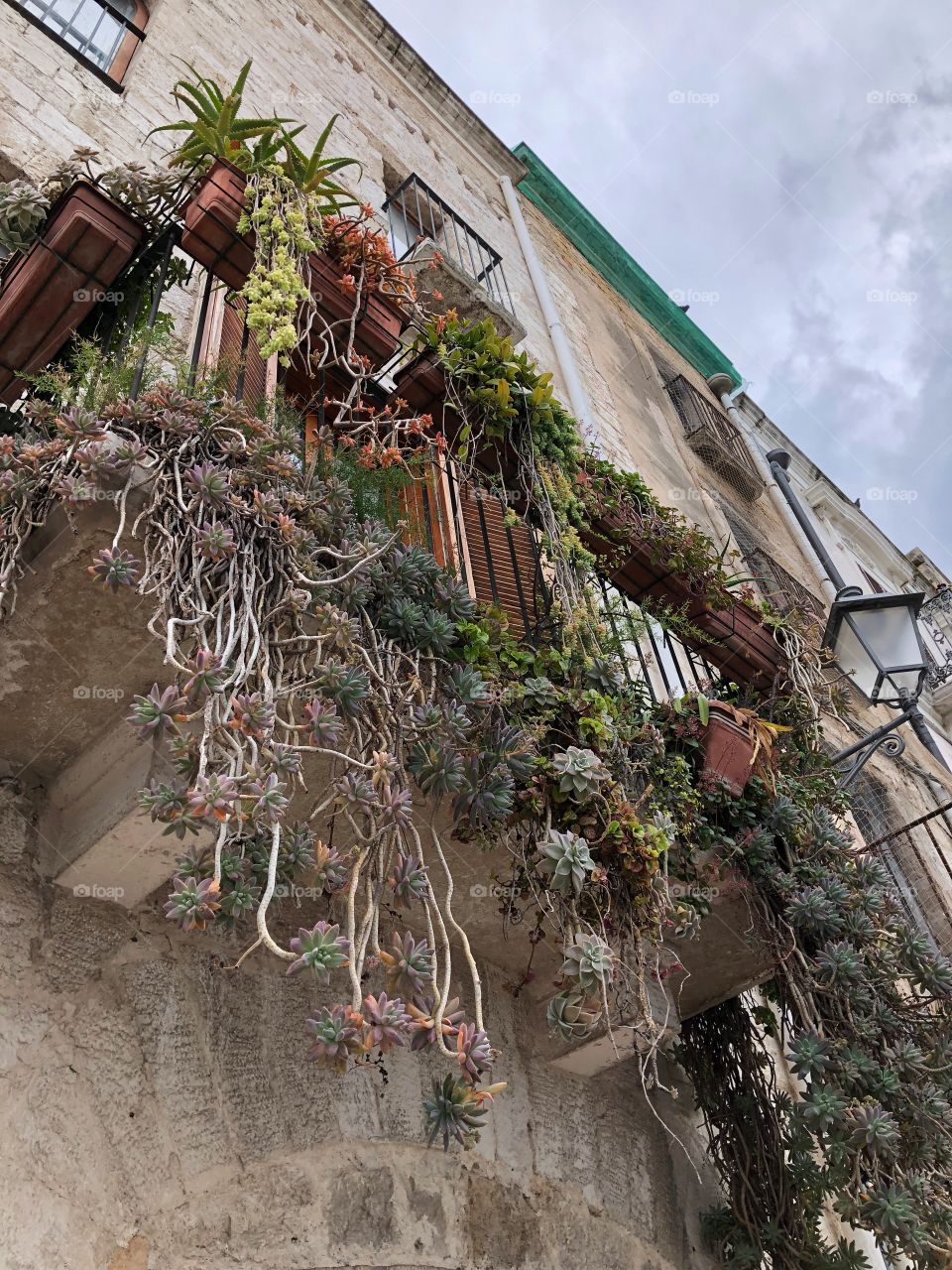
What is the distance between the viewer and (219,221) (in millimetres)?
3979

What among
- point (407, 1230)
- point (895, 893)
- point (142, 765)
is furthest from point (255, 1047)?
point (895, 893)

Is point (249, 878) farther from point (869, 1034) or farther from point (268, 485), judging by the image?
point (869, 1034)

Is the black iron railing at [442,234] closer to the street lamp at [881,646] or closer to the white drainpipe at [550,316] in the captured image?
the white drainpipe at [550,316]

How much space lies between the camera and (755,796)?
434 cm

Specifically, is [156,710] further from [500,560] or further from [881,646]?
[881,646]

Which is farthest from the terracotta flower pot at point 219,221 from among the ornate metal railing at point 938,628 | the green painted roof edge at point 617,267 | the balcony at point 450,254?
the ornate metal railing at point 938,628

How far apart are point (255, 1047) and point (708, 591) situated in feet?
9.81

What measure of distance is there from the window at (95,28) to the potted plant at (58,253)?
3121mm

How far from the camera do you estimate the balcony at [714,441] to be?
1180 cm

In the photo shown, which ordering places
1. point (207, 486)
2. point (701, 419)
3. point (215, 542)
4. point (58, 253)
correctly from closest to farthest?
1. point (215, 542)
2. point (207, 486)
3. point (58, 253)
4. point (701, 419)

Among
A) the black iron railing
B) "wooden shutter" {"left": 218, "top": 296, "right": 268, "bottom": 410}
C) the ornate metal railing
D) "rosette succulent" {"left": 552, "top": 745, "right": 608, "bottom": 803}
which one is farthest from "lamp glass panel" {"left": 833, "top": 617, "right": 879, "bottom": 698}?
the ornate metal railing

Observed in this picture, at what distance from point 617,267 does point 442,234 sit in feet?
15.4

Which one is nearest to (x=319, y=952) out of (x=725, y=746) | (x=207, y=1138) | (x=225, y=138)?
(x=207, y=1138)

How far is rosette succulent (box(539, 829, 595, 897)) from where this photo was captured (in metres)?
3.03
